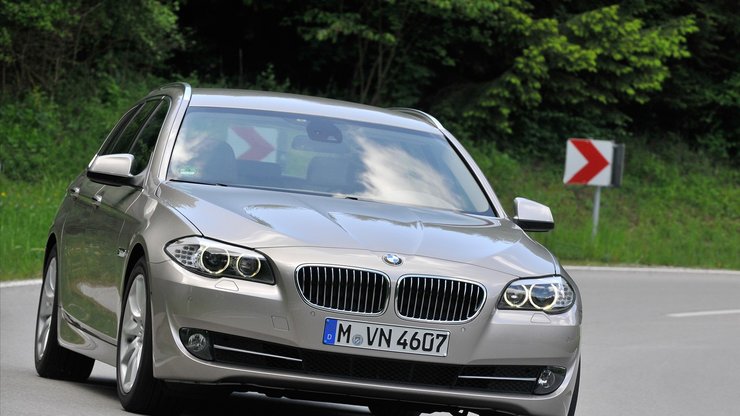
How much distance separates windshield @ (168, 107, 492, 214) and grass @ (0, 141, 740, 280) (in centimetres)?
868

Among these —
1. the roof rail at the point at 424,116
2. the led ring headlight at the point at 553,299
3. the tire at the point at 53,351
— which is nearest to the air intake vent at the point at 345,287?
the led ring headlight at the point at 553,299

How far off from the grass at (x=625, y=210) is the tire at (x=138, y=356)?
9.36 m

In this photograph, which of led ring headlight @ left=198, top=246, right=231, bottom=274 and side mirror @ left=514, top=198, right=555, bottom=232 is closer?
led ring headlight @ left=198, top=246, right=231, bottom=274

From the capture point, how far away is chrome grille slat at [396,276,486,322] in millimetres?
6812

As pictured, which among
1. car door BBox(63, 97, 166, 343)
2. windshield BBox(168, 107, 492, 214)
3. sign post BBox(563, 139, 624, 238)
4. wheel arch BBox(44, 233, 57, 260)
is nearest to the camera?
car door BBox(63, 97, 166, 343)

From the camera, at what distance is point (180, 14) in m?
34.6

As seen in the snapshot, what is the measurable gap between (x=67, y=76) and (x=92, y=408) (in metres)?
21.7

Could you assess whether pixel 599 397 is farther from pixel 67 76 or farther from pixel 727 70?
pixel 727 70

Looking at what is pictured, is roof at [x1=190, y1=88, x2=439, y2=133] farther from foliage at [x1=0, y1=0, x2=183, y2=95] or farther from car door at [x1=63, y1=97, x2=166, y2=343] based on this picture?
foliage at [x1=0, y1=0, x2=183, y2=95]

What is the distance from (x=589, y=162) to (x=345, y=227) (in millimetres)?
17773

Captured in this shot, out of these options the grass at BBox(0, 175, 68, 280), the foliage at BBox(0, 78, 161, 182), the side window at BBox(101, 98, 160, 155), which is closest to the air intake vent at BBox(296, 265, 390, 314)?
the side window at BBox(101, 98, 160, 155)

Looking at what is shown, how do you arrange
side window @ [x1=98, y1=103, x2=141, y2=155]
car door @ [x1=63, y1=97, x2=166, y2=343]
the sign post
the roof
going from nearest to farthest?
car door @ [x1=63, y1=97, x2=166, y2=343] → the roof → side window @ [x1=98, y1=103, x2=141, y2=155] → the sign post

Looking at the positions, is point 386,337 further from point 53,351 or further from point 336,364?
point 53,351

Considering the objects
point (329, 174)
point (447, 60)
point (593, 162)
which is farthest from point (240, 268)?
point (447, 60)
